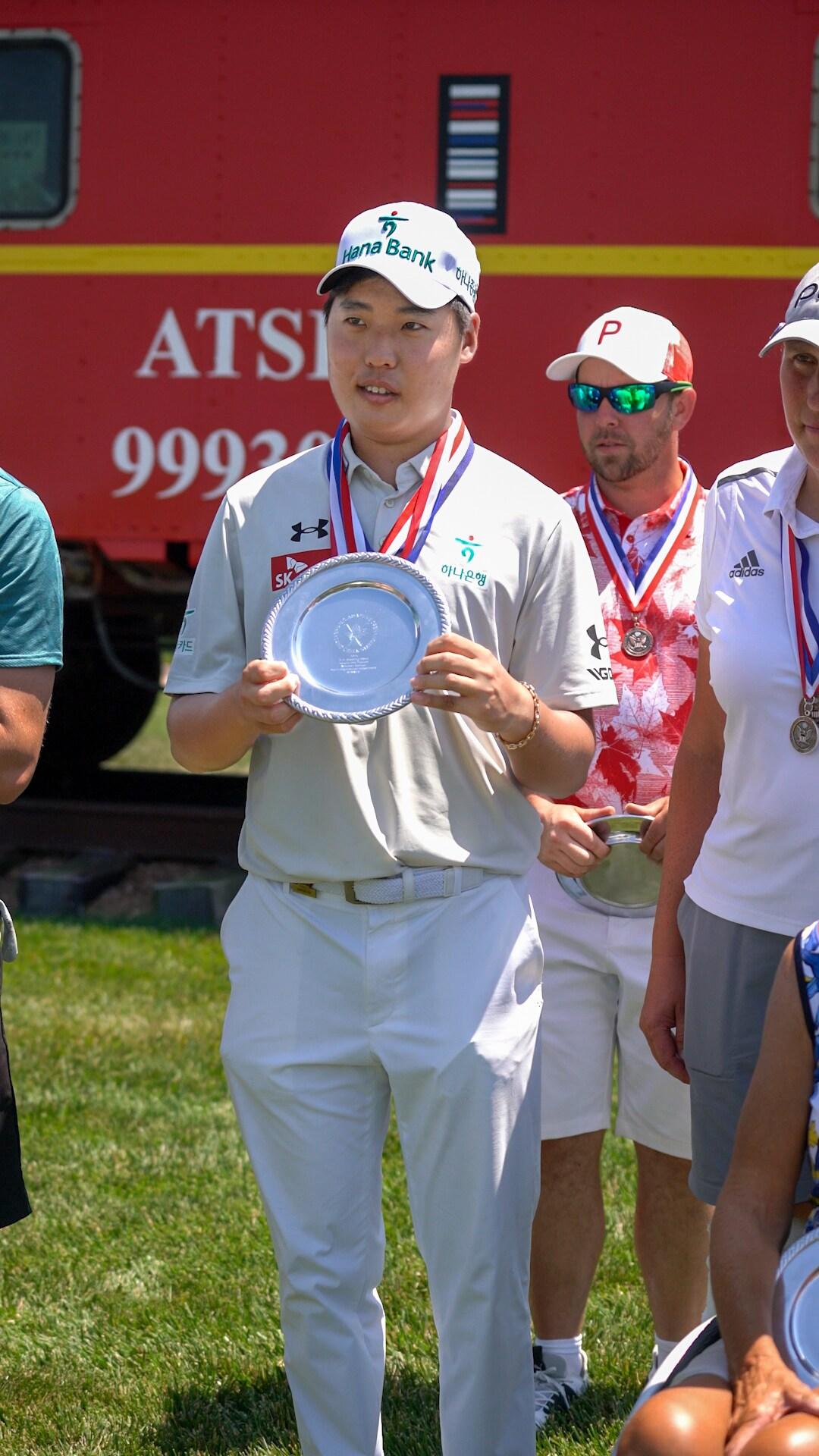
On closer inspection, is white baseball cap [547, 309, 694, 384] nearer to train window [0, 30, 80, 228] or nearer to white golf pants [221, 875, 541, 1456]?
white golf pants [221, 875, 541, 1456]

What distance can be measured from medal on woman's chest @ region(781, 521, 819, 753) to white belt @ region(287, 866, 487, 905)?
1.83ft

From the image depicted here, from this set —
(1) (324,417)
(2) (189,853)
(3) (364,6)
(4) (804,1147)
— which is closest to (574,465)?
(1) (324,417)

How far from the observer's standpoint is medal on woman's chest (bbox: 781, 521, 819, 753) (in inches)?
103

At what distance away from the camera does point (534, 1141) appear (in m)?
2.72

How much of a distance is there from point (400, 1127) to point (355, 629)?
2.58 ft

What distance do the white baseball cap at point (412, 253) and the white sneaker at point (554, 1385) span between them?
2068mm

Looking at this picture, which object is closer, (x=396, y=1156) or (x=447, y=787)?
(x=447, y=787)

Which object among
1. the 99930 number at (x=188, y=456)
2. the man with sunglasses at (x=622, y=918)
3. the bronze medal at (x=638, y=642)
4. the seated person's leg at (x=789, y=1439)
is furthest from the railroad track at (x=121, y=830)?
the seated person's leg at (x=789, y=1439)

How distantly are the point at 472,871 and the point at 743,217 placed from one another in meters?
4.57

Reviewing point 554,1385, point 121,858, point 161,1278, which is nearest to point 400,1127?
point 554,1385

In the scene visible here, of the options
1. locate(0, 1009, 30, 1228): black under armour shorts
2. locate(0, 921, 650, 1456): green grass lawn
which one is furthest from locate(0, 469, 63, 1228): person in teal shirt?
locate(0, 921, 650, 1456): green grass lawn

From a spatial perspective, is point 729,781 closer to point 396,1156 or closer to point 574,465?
point 396,1156

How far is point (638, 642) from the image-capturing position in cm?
343

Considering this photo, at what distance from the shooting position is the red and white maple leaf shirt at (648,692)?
134 inches
